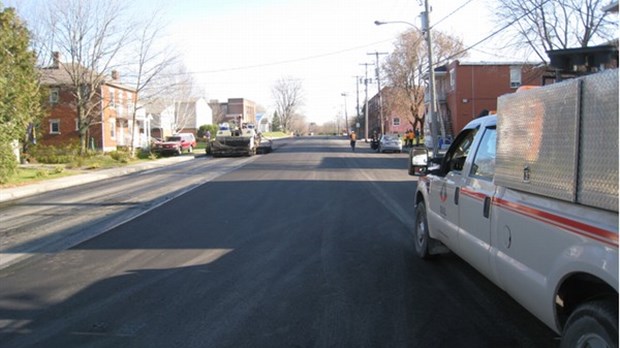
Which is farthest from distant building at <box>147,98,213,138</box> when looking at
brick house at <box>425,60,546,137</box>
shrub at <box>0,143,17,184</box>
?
shrub at <box>0,143,17,184</box>

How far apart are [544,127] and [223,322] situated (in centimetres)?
312

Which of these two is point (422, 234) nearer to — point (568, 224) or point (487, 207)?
point (487, 207)

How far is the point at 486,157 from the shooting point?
5.21 meters

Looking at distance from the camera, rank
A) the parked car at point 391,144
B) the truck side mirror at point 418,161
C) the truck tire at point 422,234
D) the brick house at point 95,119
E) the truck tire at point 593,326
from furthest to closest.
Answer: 1. the brick house at point 95,119
2. the parked car at point 391,144
3. the truck side mirror at point 418,161
4. the truck tire at point 422,234
5. the truck tire at point 593,326

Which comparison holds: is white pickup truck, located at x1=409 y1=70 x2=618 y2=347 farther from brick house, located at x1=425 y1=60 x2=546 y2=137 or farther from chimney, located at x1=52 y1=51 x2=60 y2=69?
brick house, located at x1=425 y1=60 x2=546 y2=137

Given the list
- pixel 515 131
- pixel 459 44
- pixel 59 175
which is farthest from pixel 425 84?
pixel 515 131

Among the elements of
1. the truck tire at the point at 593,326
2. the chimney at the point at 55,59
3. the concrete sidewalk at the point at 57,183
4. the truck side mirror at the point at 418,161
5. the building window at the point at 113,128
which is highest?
the chimney at the point at 55,59

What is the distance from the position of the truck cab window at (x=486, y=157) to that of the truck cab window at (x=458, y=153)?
0.84 meters

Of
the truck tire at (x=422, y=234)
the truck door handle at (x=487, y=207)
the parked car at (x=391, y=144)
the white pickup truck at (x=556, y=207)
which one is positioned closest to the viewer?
the white pickup truck at (x=556, y=207)

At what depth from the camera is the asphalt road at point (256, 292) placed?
4.65 meters

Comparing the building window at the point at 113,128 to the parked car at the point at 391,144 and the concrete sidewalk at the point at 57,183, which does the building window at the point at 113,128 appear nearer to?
the concrete sidewalk at the point at 57,183

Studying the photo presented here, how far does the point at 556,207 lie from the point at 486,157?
5.86ft

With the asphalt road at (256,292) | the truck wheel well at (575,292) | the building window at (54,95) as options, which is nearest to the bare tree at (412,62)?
the building window at (54,95)

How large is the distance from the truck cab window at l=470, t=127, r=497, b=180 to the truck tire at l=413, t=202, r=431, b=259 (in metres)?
1.87
